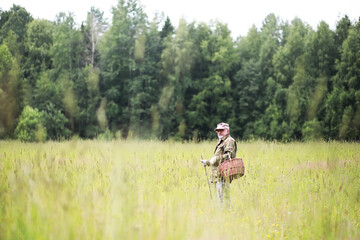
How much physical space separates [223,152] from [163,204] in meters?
1.69

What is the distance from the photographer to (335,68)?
3162 centimetres

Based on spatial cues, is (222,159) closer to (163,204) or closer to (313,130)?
(163,204)

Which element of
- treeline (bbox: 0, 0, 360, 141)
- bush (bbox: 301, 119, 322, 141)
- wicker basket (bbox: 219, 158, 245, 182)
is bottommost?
bush (bbox: 301, 119, 322, 141)

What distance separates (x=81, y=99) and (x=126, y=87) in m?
4.56

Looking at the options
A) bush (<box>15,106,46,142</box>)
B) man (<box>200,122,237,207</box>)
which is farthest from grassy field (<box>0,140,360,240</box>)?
bush (<box>15,106,46,142</box>)

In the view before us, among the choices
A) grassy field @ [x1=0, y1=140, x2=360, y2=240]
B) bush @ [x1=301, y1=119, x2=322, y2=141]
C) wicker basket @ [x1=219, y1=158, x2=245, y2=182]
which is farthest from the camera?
bush @ [x1=301, y1=119, x2=322, y2=141]

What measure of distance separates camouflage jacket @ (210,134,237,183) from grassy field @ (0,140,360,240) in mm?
479

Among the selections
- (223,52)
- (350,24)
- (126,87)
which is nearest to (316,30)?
(350,24)

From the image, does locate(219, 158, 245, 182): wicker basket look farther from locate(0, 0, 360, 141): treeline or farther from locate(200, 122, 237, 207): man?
locate(0, 0, 360, 141): treeline

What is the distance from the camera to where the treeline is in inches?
1163

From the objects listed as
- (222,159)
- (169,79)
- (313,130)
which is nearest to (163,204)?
(222,159)

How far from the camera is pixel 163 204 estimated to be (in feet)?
15.2

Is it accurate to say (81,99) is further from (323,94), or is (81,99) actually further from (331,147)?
(331,147)

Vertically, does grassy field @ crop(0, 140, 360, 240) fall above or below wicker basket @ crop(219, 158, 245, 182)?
below
